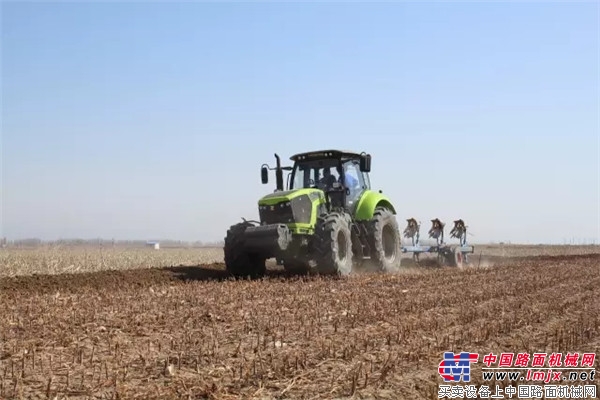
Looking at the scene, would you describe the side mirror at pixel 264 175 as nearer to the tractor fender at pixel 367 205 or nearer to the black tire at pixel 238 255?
the black tire at pixel 238 255

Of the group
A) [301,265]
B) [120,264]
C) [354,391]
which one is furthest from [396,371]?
[120,264]

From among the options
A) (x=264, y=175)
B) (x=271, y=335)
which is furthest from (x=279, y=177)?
(x=271, y=335)

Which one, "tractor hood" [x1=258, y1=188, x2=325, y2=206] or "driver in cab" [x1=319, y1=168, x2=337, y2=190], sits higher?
"driver in cab" [x1=319, y1=168, x2=337, y2=190]

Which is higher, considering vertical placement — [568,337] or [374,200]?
[374,200]

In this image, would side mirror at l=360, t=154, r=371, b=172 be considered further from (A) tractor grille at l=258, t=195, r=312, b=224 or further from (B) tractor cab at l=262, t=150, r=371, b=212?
(A) tractor grille at l=258, t=195, r=312, b=224

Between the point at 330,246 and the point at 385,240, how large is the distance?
366 centimetres

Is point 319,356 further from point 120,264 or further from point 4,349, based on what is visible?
point 120,264

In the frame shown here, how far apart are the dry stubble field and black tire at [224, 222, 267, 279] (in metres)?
1.46

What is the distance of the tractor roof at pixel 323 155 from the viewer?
44.1 ft

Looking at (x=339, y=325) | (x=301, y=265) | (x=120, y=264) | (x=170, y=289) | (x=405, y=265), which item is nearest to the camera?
(x=339, y=325)

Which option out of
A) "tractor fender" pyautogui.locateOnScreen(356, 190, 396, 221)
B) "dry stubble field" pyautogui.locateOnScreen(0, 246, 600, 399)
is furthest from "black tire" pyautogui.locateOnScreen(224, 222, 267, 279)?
"tractor fender" pyautogui.locateOnScreen(356, 190, 396, 221)

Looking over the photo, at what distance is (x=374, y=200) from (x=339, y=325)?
7974 millimetres

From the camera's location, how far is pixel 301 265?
12180mm

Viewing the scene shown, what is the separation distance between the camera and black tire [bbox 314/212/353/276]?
1177cm
